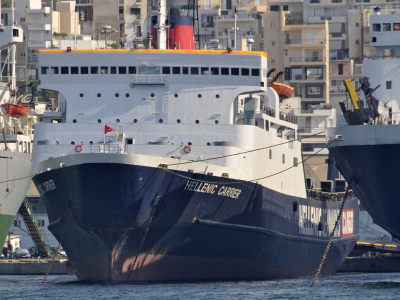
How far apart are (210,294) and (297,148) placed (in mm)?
14830

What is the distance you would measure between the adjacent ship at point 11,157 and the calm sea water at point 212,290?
819cm

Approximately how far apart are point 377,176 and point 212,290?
7.04m

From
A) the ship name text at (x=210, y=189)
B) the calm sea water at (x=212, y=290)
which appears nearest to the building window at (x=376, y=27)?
the calm sea water at (x=212, y=290)

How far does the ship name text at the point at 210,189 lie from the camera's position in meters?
41.4

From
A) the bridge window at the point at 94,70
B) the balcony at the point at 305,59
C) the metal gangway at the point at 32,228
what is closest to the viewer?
the bridge window at the point at 94,70

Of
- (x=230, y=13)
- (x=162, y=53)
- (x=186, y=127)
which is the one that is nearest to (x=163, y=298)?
(x=186, y=127)

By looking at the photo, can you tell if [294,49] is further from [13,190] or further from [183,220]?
[183,220]

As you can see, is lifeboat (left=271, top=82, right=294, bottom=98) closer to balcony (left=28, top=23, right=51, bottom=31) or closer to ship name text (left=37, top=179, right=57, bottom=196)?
ship name text (left=37, top=179, right=57, bottom=196)

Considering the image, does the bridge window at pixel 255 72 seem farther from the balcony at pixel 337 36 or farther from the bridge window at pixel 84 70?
the balcony at pixel 337 36

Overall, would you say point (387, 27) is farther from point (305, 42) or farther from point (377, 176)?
point (305, 42)

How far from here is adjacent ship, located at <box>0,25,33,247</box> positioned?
176 feet

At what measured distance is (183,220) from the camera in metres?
41.6

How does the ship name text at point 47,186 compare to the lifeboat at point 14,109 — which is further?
the lifeboat at point 14,109

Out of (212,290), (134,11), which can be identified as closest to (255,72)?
(212,290)
